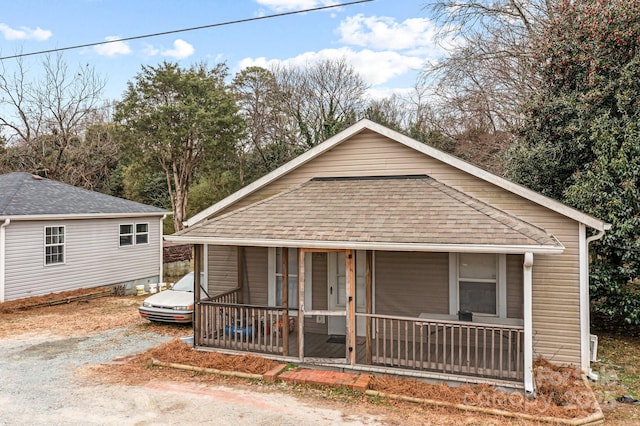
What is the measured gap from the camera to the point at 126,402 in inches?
259

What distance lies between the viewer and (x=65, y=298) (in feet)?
47.8

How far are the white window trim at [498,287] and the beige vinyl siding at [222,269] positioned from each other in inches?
192

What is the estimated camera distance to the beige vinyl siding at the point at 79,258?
13.9 m

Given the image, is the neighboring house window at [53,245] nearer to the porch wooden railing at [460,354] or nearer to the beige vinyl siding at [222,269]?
Answer: the beige vinyl siding at [222,269]

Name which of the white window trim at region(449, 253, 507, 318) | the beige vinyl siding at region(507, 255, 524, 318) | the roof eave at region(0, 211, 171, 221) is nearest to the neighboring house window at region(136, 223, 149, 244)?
the roof eave at region(0, 211, 171, 221)

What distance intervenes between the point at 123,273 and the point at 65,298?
9.56 feet

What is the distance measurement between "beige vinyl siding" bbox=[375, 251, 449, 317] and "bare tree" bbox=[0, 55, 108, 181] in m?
26.5

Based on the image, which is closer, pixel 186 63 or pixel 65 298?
pixel 65 298

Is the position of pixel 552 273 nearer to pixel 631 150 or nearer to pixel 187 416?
pixel 631 150

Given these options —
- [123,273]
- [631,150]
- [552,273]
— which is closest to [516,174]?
[631,150]

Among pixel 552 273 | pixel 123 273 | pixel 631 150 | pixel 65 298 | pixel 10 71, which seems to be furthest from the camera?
pixel 10 71

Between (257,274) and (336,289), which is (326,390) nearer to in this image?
(336,289)

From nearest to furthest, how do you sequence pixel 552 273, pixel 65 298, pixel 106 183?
pixel 552 273 < pixel 65 298 < pixel 106 183

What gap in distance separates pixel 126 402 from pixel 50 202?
38.7ft
